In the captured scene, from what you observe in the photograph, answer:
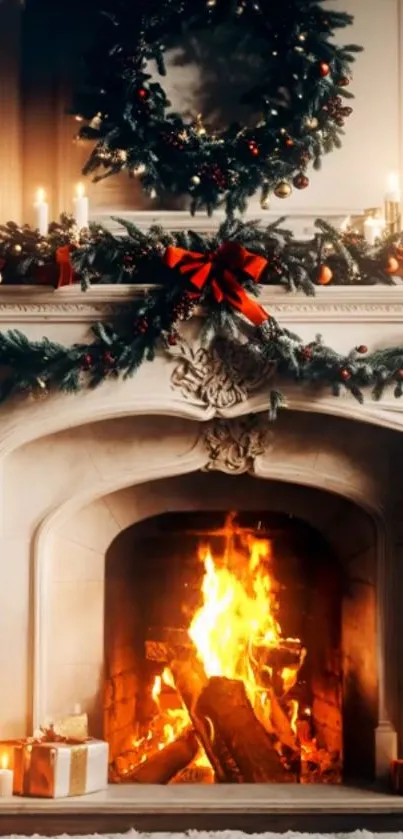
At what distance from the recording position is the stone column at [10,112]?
17.6 ft

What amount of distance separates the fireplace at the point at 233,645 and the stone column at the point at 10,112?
151 cm

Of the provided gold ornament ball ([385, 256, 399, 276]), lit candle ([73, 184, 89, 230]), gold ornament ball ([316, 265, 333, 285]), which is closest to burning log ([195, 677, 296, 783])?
gold ornament ball ([316, 265, 333, 285])

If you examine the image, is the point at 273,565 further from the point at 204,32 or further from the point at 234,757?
the point at 204,32

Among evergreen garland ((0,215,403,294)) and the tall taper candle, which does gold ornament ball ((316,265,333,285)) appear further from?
the tall taper candle

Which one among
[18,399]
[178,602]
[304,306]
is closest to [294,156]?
[304,306]

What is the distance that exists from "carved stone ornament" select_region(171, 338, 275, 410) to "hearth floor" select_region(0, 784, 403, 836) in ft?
4.87

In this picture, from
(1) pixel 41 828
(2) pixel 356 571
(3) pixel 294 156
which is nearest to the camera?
(1) pixel 41 828

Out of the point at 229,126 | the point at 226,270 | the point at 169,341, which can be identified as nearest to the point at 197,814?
the point at 169,341

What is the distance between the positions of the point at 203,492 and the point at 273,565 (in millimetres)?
482

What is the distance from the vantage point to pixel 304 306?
16.4ft

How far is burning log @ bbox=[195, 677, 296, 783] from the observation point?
5430mm

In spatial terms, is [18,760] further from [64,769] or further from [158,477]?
[158,477]

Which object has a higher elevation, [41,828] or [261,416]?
[261,416]

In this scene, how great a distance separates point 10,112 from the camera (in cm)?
537
